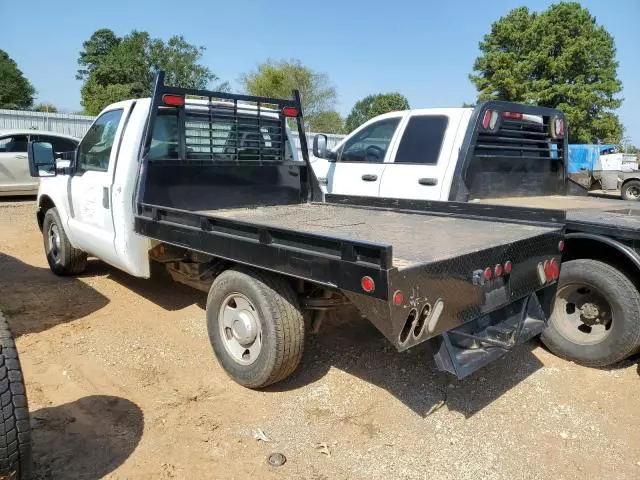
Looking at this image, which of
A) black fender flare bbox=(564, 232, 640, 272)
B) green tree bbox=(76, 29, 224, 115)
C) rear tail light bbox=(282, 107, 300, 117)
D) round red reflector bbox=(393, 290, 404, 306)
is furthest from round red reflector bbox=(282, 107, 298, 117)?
green tree bbox=(76, 29, 224, 115)

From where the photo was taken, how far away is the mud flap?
2914 millimetres

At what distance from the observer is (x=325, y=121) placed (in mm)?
47031

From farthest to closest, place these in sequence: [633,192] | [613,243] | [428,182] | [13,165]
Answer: [633,192] → [13,165] → [428,182] → [613,243]

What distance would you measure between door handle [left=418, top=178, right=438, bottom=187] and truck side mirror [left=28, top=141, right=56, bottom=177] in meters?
3.73

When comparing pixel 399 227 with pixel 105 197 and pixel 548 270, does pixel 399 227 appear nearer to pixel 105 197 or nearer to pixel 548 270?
pixel 548 270

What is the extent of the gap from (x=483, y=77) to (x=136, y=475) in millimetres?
36086

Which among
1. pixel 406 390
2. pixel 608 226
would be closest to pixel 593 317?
pixel 608 226

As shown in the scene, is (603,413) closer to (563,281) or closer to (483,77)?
(563,281)

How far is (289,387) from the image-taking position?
11.8 ft

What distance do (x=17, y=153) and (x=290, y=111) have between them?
934cm

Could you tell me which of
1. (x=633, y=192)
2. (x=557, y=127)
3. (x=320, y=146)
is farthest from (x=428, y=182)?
(x=633, y=192)

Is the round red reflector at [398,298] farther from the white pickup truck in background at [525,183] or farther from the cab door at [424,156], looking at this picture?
the cab door at [424,156]

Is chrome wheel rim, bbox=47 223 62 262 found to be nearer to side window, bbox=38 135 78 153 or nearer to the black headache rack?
the black headache rack

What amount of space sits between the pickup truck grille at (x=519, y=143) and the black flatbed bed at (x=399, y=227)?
1.38 metres
